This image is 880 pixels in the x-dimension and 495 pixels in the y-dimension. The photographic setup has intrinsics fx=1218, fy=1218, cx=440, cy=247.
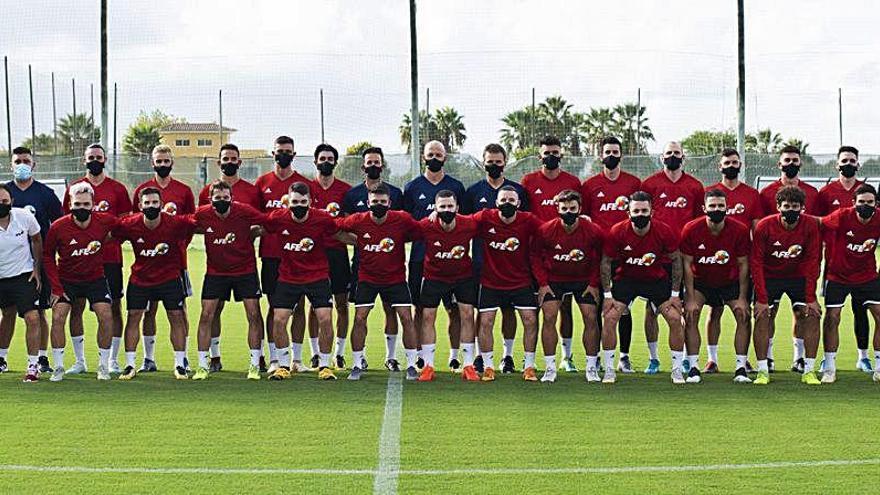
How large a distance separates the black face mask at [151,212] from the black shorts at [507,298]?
2970mm

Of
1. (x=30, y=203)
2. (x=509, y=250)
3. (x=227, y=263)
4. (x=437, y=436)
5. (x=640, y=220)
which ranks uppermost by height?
(x=30, y=203)

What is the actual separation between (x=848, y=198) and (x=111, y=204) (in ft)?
23.0

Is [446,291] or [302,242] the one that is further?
[446,291]

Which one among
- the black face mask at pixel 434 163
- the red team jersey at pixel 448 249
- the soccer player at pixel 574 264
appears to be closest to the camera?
the soccer player at pixel 574 264

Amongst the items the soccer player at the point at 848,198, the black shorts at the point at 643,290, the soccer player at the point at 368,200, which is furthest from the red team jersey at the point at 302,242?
the soccer player at the point at 848,198

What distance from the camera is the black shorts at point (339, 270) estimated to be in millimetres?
11695

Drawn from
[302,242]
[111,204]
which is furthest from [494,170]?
[111,204]

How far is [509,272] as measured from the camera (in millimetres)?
10805

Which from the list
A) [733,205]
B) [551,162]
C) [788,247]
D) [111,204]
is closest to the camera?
[788,247]

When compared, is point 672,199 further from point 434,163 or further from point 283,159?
point 283,159

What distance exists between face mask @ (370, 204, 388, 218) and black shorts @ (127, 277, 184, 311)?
6.38ft

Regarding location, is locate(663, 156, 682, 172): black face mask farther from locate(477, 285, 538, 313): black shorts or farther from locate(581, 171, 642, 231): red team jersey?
locate(477, 285, 538, 313): black shorts

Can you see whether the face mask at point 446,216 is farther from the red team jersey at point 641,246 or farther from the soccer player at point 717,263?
the soccer player at point 717,263

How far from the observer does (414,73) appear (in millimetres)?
24547
